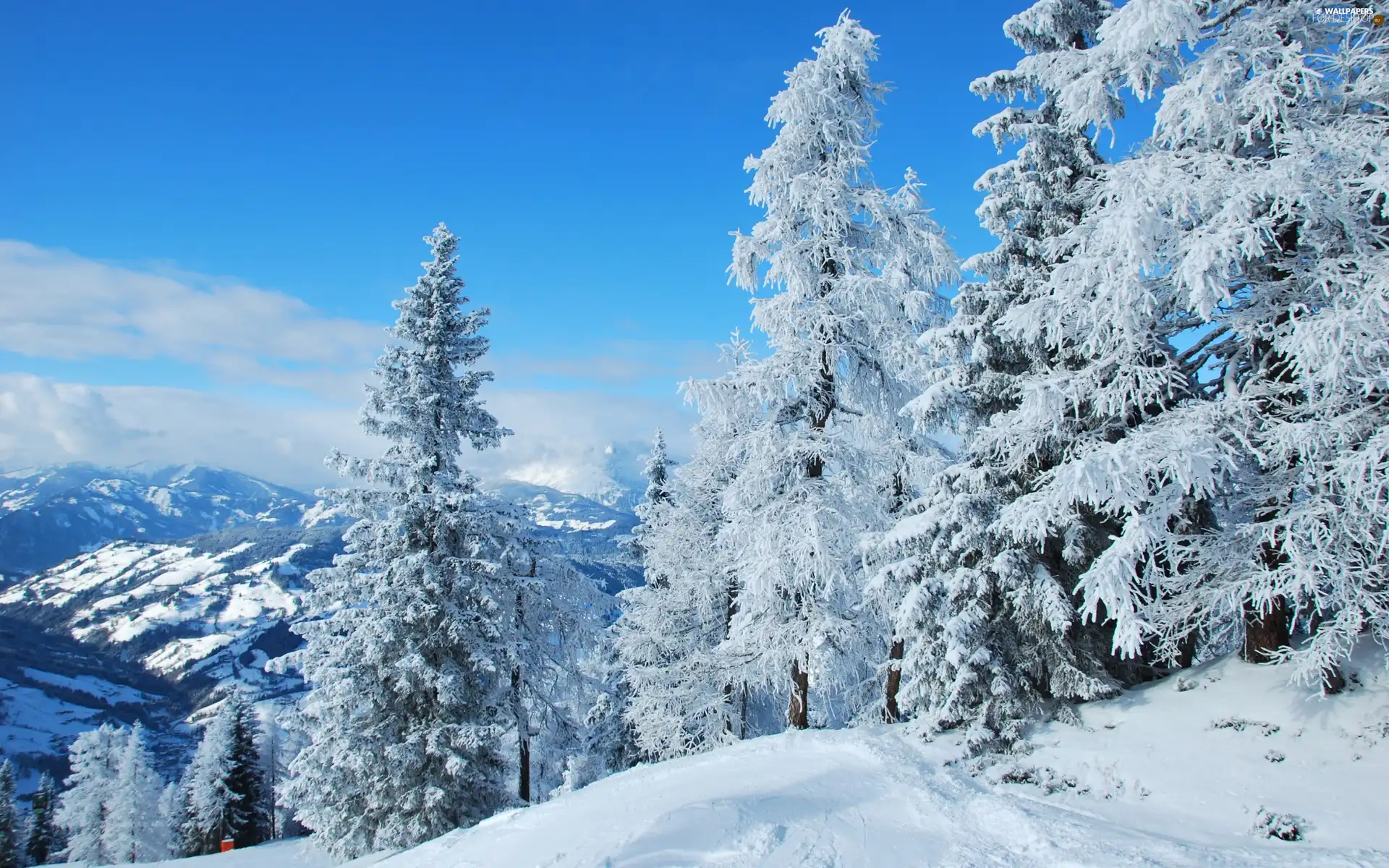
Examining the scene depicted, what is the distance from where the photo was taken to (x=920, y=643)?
1238 centimetres

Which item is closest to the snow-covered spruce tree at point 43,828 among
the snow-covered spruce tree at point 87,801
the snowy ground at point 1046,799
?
the snow-covered spruce tree at point 87,801

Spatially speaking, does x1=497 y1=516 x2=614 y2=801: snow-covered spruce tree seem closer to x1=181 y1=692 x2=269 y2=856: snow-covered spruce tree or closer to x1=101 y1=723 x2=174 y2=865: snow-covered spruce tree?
x1=181 y1=692 x2=269 y2=856: snow-covered spruce tree

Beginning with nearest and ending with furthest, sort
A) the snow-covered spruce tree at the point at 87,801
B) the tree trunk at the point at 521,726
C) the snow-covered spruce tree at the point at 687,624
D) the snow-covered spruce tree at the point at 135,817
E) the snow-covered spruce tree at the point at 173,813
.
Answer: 1. the tree trunk at the point at 521,726
2. the snow-covered spruce tree at the point at 687,624
3. the snow-covered spruce tree at the point at 135,817
4. the snow-covered spruce tree at the point at 87,801
5. the snow-covered spruce tree at the point at 173,813

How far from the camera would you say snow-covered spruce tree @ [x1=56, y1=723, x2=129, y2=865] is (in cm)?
4909

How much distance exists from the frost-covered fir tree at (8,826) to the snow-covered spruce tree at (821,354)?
6158 cm

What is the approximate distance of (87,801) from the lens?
5038 centimetres

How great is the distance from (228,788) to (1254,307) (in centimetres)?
5562

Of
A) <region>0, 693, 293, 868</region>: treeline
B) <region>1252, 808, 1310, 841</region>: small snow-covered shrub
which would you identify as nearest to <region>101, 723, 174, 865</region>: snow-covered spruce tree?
<region>0, 693, 293, 868</region>: treeline

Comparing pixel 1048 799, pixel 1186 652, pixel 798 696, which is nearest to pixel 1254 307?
pixel 1186 652

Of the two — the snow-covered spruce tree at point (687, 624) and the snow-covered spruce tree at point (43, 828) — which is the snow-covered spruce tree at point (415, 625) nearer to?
the snow-covered spruce tree at point (687, 624)

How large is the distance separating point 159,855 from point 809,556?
68129mm

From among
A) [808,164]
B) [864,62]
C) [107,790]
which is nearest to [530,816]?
[808,164]

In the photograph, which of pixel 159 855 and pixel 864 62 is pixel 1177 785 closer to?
pixel 864 62

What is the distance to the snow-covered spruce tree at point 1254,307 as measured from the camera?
25.5 ft
